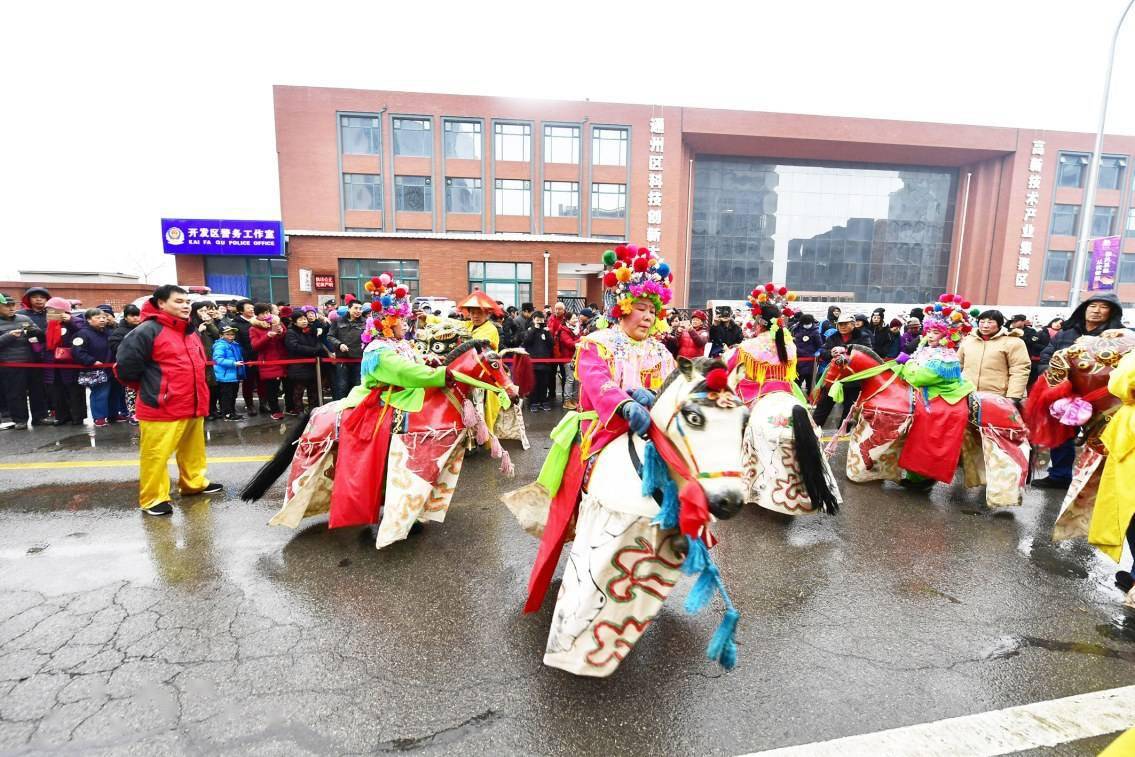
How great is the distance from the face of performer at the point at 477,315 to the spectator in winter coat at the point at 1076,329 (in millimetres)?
5432

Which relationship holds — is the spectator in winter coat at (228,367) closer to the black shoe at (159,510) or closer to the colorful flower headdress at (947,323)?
the black shoe at (159,510)

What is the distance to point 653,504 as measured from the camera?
2164 millimetres

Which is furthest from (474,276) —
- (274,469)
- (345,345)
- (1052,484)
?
(1052,484)

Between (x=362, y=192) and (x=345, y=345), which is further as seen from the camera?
(x=362, y=192)

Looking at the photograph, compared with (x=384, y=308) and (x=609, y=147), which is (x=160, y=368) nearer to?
(x=384, y=308)

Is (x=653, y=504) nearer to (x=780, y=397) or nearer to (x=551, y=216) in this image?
(x=780, y=397)

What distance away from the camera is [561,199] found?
29.2m

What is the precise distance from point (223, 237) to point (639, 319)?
2292 cm

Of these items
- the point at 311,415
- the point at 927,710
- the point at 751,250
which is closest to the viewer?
the point at 927,710

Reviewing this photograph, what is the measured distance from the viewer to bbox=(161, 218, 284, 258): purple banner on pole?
2059 centimetres

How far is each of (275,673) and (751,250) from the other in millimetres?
34561

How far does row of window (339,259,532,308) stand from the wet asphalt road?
19063 millimetres

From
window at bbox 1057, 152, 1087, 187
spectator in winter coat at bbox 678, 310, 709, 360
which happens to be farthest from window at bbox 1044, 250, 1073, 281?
spectator in winter coat at bbox 678, 310, 709, 360

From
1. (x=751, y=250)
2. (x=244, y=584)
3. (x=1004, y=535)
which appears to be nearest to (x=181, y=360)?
(x=244, y=584)
